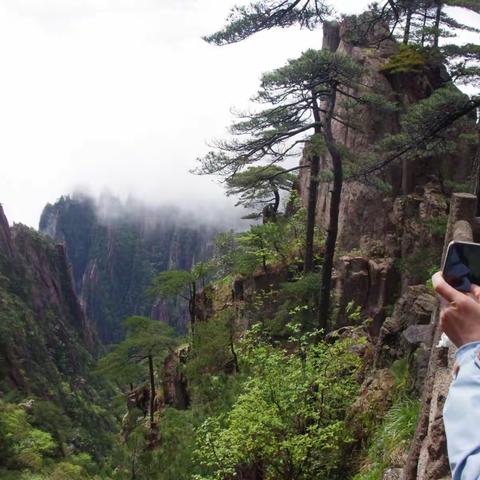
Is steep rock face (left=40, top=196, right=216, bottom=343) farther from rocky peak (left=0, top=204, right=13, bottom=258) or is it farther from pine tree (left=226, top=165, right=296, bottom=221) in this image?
pine tree (left=226, top=165, right=296, bottom=221)

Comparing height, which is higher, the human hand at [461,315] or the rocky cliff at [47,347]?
the human hand at [461,315]

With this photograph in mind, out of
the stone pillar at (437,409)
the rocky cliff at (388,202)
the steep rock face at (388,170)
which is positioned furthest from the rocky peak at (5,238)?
the stone pillar at (437,409)

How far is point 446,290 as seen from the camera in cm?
134

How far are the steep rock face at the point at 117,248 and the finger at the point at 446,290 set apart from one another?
465 feet

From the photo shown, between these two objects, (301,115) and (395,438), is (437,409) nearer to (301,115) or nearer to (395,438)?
(395,438)

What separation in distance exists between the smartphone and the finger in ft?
0.10

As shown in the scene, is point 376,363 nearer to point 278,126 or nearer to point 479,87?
point 278,126

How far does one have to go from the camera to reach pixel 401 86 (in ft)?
56.4

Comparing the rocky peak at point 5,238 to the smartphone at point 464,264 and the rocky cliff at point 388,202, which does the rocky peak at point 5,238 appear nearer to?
the rocky cliff at point 388,202

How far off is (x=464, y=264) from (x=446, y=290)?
3.4 inches

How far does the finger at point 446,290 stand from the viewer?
4.33ft

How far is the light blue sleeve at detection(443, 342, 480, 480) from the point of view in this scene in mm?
946

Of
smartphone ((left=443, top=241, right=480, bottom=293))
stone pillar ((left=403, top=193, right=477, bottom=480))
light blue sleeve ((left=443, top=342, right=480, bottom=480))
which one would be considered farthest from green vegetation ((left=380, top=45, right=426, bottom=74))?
light blue sleeve ((left=443, top=342, right=480, bottom=480))

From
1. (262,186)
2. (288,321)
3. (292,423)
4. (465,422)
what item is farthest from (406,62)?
(465,422)
